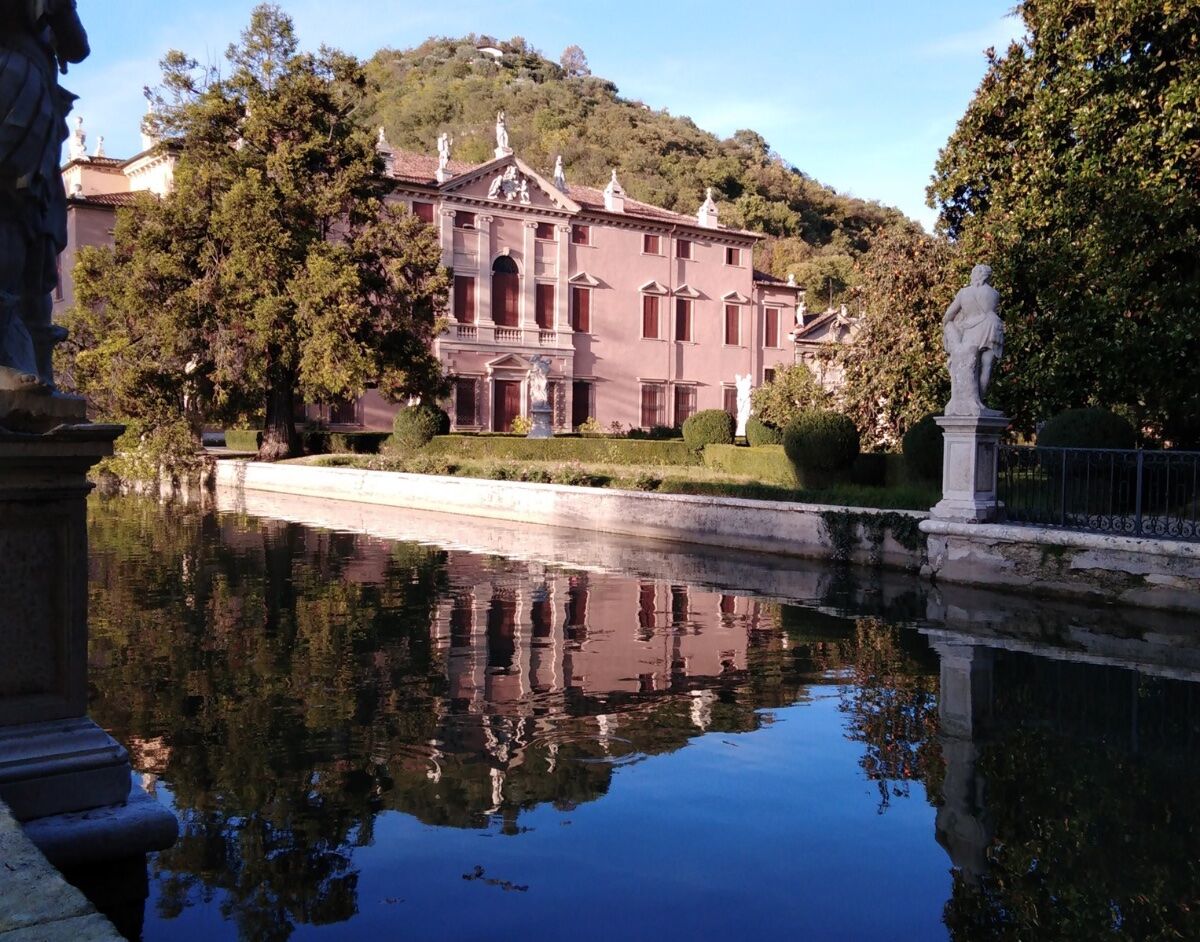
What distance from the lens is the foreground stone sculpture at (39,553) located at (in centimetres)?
325

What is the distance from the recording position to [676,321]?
4394 centimetres

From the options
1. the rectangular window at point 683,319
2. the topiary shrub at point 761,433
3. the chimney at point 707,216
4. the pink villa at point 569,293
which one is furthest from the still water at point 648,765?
the chimney at point 707,216

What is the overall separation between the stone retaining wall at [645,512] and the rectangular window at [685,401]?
23.0 meters

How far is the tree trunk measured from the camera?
27312 mm

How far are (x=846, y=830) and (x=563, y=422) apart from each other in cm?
3669

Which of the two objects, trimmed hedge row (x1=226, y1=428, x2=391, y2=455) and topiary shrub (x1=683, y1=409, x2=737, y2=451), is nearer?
topiary shrub (x1=683, y1=409, x2=737, y2=451)

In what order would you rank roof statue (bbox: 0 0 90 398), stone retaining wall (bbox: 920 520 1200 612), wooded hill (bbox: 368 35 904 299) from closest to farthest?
1. roof statue (bbox: 0 0 90 398)
2. stone retaining wall (bbox: 920 520 1200 612)
3. wooded hill (bbox: 368 35 904 299)

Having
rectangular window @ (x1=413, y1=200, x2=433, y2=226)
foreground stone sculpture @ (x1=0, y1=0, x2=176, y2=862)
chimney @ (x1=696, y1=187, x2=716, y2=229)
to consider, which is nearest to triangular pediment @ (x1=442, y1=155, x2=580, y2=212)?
rectangular window @ (x1=413, y1=200, x2=433, y2=226)

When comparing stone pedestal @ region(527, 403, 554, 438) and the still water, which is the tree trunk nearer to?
stone pedestal @ region(527, 403, 554, 438)

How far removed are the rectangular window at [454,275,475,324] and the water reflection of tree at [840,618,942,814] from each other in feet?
105

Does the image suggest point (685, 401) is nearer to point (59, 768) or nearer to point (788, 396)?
point (788, 396)


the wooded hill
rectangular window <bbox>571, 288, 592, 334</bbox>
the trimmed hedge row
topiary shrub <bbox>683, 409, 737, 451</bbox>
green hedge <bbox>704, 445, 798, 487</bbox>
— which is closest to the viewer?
green hedge <bbox>704, 445, 798, 487</bbox>

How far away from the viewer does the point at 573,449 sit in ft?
94.1

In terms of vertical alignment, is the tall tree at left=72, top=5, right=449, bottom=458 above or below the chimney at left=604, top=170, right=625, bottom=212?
below
